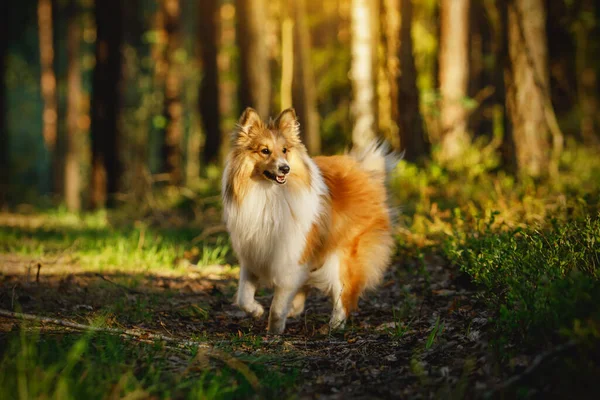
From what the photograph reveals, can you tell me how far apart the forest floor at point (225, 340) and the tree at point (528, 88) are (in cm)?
286

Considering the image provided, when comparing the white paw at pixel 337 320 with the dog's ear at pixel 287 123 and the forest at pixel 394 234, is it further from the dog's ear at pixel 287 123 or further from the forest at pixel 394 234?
the dog's ear at pixel 287 123

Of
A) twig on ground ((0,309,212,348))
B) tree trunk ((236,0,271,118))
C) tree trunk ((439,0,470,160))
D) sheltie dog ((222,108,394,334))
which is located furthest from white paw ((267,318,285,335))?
tree trunk ((439,0,470,160))

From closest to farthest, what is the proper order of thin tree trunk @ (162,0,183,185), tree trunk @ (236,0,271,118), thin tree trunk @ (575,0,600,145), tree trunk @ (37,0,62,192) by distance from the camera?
tree trunk @ (236,0,271,118) → thin tree trunk @ (162,0,183,185) → thin tree trunk @ (575,0,600,145) → tree trunk @ (37,0,62,192)

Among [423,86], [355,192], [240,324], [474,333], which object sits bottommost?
[240,324]

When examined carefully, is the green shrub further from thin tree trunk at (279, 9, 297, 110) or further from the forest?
thin tree trunk at (279, 9, 297, 110)

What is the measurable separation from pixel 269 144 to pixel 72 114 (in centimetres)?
2235

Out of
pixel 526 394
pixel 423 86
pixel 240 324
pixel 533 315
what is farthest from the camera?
pixel 423 86

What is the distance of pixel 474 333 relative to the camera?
176 inches

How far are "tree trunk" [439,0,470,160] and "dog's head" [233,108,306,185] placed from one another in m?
6.64

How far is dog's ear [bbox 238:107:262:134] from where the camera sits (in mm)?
5461

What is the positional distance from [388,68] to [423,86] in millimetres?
8169

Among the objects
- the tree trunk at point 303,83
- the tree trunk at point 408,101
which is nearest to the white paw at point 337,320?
the tree trunk at point 408,101

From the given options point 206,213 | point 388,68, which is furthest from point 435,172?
point 206,213

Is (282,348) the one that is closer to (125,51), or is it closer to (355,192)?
(355,192)
